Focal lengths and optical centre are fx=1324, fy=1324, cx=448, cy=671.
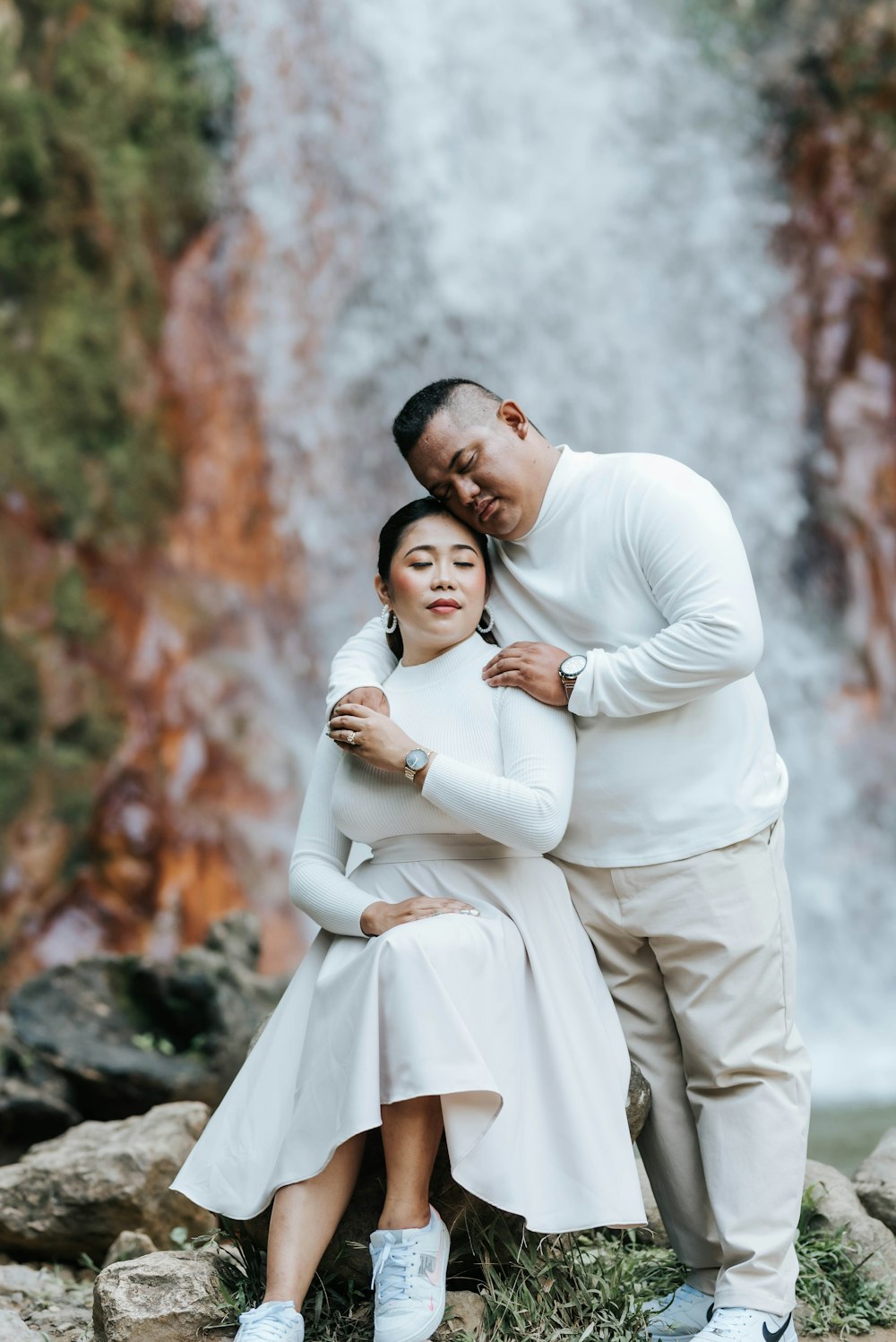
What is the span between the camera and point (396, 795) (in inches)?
99.7

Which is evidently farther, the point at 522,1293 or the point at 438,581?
the point at 438,581

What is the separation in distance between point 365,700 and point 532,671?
33cm

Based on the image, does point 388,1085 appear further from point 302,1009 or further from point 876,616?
point 876,616

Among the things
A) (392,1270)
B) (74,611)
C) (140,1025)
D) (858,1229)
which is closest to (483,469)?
(392,1270)

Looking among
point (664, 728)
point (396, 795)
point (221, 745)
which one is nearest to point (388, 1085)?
point (396, 795)

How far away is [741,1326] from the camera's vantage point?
240 cm

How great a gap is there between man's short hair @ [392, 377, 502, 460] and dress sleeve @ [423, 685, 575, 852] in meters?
0.63

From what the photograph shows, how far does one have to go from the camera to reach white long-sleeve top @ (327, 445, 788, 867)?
8.09ft

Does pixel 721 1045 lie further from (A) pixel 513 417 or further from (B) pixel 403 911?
(A) pixel 513 417

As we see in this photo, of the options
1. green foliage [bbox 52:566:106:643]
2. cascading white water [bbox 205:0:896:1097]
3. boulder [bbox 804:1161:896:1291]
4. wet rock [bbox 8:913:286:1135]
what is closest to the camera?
boulder [bbox 804:1161:896:1291]

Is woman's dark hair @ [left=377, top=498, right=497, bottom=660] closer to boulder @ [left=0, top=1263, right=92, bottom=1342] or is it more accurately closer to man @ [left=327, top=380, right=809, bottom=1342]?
man @ [left=327, top=380, right=809, bottom=1342]

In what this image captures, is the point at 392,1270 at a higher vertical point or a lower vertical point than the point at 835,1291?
higher

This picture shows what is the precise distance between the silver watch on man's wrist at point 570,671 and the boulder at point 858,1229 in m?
1.61

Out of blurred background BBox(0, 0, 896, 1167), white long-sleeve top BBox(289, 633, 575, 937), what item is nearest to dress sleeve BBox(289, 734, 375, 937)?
white long-sleeve top BBox(289, 633, 575, 937)
